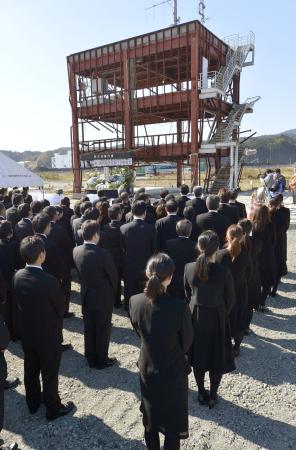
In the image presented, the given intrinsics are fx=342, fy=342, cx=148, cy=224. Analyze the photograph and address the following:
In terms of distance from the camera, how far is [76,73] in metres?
30.2

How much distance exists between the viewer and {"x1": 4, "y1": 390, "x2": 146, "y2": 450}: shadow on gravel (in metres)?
3.51

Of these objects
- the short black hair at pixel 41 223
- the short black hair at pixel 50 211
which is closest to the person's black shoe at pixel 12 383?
the short black hair at pixel 41 223

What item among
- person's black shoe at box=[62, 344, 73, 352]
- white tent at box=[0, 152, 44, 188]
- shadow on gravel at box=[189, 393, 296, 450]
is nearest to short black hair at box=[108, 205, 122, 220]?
person's black shoe at box=[62, 344, 73, 352]

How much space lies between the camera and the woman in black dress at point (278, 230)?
718cm

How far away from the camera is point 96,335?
15.8 feet

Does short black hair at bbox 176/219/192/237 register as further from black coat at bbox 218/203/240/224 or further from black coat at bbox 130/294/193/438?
black coat at bbox 218/203/240/224

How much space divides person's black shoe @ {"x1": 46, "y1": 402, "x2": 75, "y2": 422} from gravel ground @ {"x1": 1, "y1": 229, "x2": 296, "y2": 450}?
66 mm

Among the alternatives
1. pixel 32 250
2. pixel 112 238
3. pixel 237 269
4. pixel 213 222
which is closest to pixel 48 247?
pixel 112 238

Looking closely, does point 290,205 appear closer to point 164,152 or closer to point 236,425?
point 164,152

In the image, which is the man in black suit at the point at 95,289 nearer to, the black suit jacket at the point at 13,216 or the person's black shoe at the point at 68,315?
the person's black shoe at the point at 68,315

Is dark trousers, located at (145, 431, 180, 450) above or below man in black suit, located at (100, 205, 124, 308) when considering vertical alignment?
below

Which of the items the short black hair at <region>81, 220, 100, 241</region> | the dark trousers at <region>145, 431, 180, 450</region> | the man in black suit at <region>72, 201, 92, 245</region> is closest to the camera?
the dark trousers at <region>145, 431, 180, 450</region>

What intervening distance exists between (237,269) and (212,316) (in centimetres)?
114

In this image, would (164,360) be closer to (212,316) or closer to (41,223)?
(212,316)
